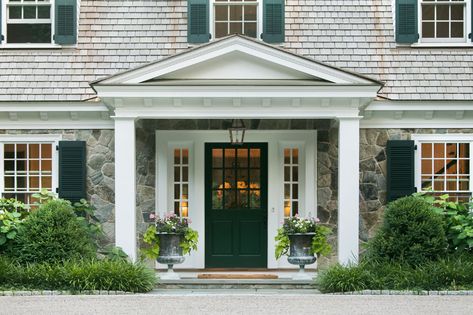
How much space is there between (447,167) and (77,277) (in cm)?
645

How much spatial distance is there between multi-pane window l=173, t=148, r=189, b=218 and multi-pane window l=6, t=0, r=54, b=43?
2998mm

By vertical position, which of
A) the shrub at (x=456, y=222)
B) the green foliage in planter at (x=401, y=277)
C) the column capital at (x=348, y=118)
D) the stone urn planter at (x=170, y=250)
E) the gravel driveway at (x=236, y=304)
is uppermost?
the column capital at (x=348, y=118)

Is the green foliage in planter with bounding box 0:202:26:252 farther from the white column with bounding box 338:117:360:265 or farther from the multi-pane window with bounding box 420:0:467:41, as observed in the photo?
the multi-pane window with bounding box 420:0:467:41

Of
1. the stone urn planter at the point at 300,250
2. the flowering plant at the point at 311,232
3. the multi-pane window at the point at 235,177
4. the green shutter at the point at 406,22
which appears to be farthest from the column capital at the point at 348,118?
the green shutter at the point at 406,22

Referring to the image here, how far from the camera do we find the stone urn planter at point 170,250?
45.0 ft

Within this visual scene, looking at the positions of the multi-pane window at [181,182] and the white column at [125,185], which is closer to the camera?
the white column at [125,185]

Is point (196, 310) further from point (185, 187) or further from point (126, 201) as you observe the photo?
point (185, 187)

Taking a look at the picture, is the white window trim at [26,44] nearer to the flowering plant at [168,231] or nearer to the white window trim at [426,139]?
the flowering plant at [168,231]

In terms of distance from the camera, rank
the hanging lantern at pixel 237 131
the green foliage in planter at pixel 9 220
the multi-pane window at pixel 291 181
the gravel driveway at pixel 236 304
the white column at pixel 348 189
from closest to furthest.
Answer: the gravel driveway at pixel 236 304 → the green foliage in planter at pixel 9 220 → the white column at pixel 348 189 → the hanging lantern at pixel 237 131 → the multi-pane window at pixel 291 181

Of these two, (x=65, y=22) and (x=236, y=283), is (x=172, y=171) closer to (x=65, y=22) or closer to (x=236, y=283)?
(x=236, y=283)

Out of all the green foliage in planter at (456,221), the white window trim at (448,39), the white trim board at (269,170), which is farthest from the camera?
the white window trim at (448,39)

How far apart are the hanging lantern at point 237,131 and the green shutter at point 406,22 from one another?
310 cm

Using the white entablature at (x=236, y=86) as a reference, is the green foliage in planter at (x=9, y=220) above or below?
below

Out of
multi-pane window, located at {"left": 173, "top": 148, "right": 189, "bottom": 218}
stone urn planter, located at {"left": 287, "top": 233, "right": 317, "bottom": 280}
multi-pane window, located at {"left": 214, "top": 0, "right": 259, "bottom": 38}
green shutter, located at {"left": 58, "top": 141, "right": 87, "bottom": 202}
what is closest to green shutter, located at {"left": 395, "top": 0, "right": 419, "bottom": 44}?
multi-pane window, located at {"left": 214, "top": 0, "right": 259, "bottom": 38}
